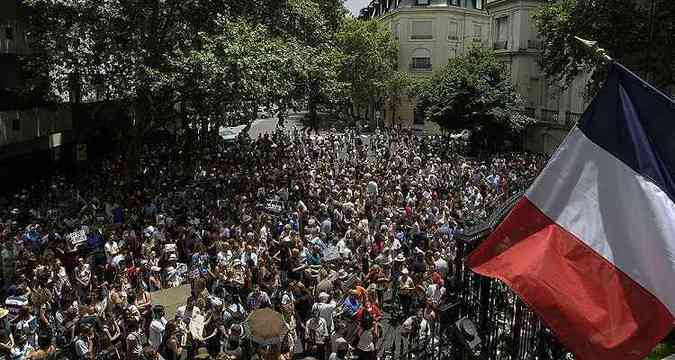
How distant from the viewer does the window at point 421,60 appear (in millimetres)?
67000

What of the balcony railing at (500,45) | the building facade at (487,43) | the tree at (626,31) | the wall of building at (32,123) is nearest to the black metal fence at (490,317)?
the wall of building at (32,123)

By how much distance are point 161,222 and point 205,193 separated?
16.8 feet

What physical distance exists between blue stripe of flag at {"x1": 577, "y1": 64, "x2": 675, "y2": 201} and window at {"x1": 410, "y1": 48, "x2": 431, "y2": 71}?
208 feet

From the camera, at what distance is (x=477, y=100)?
132 feet

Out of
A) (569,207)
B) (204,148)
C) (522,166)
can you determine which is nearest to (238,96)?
(204,148)

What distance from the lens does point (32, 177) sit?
26781mm

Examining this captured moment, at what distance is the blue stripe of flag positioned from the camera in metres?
4.84

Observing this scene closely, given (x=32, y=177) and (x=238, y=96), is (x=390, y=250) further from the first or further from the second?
(x=32, y=177)

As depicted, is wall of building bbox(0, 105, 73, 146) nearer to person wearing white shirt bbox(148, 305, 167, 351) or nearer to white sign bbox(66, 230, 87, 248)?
white sign bbox(66, 230, 87, 248)

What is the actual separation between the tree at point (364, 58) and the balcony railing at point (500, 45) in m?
13.4

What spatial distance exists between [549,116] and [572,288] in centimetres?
4086

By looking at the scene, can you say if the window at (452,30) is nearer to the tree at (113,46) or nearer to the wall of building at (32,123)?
the wall of building at (32,123)

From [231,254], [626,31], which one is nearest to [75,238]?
[231,254]

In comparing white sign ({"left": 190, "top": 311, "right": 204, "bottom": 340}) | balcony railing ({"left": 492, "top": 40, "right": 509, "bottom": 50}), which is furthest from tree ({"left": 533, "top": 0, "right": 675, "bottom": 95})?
white sign ({"left": 190, "top": 311, "right": 204, "bottom": 340})
